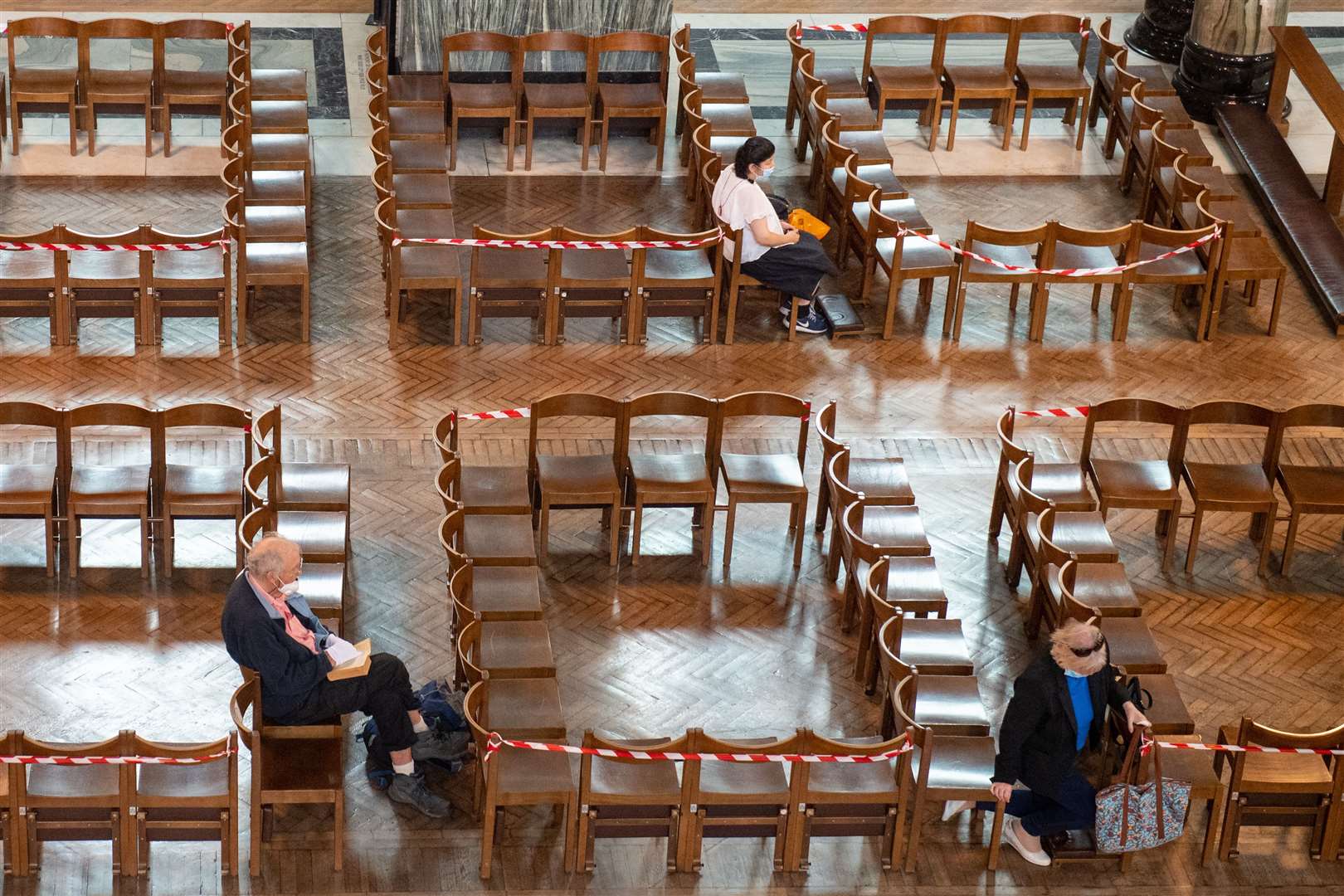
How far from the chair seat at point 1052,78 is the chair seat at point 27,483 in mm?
7982

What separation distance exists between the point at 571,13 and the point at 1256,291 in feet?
17.8

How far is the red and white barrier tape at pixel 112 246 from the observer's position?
37.1 ft

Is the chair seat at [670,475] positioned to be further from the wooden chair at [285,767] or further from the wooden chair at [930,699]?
the wooden chair at [285,767]

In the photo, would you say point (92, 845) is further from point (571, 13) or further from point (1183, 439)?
point (571, 13)

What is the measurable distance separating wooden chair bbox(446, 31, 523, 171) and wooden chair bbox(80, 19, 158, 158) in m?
2.11

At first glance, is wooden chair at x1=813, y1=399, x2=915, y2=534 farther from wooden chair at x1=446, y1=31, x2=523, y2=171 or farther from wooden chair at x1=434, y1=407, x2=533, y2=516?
wooden chair at x1=446, y1=31, x2=523, y2=171

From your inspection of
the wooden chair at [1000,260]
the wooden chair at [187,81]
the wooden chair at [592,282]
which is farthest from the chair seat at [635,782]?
the wooden chair at [187,81]

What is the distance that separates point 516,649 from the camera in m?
8.74

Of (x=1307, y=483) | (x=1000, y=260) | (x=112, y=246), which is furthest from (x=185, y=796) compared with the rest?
(x=1000, y=260)

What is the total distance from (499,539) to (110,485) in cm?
196

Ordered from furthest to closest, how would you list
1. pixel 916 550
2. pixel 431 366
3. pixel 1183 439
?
1. pixel 431 366
2. pixel 1183 439
3. pixel 916 550

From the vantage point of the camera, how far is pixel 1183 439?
10344 mm

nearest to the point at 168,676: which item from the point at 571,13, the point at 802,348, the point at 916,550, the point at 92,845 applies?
the point at 92,845

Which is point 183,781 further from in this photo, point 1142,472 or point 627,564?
point 1142,472
